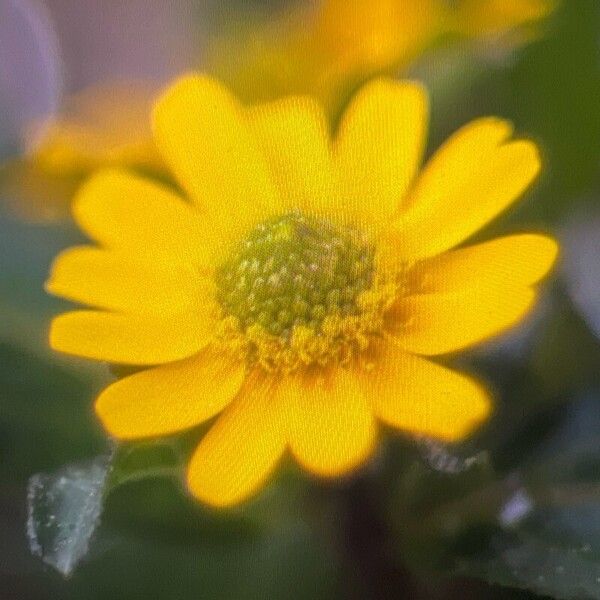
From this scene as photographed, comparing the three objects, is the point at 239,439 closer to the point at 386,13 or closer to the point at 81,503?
the point at 81,503

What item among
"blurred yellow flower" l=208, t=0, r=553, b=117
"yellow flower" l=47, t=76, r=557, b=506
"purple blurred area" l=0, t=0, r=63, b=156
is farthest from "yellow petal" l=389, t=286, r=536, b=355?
"purple blurred area" l=0, t=0, r=63, b=156

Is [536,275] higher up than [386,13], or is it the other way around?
[386,13]

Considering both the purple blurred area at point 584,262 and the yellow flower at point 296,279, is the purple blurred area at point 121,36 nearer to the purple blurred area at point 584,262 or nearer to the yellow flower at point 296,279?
the yellow flower at point 296,279

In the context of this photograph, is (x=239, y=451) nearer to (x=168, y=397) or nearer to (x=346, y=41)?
(x=168, y=397)

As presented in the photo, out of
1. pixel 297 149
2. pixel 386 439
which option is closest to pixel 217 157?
pixel 297 149

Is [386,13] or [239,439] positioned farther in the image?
[386,13]

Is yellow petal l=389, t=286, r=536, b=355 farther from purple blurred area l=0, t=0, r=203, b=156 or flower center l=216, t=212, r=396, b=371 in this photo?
purple blurred area l=0, t=0, r=203, b=156

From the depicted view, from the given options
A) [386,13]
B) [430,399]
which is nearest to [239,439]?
[430,399]
